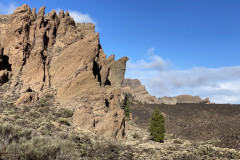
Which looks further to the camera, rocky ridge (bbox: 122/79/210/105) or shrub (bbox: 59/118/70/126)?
rocky ridge (bbox: 122/79/210/105)

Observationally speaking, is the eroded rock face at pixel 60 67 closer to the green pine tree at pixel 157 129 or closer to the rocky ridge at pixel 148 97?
the green pine tree at pixel 157 129

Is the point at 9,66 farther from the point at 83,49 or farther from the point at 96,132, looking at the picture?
the point at 96,132

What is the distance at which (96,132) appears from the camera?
71.6 feet

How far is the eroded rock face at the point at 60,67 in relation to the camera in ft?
77.6

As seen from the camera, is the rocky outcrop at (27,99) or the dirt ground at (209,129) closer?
the rocky outcrop at (27,99)

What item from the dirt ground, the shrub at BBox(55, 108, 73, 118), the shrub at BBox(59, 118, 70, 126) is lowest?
the dirt ground

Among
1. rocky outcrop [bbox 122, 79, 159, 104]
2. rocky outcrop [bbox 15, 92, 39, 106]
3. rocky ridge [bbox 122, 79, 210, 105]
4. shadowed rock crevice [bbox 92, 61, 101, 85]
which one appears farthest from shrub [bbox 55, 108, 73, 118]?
rocky ridge [bbox 122, 79, 210, 105]

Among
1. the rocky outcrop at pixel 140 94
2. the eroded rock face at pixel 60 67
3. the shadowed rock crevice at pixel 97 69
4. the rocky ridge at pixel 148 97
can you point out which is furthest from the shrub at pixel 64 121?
the rocky ridge at pixel 148 97

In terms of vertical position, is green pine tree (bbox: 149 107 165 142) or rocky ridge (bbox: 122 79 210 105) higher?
rocky ridge (bbox: 122 79 210 105)

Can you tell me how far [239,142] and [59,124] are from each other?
100ft

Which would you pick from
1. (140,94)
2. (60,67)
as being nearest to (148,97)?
(140,94)

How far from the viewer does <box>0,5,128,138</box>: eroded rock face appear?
23641 mm

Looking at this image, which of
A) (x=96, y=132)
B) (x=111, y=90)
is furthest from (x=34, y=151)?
(x=111, y=90)

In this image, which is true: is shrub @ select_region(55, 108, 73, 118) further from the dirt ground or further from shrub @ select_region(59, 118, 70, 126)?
the dirt ground
